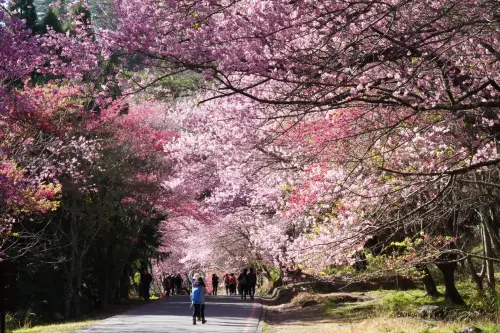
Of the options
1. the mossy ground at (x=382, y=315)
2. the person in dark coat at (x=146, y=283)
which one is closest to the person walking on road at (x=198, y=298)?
the mossy ground at (x=382, y=315)

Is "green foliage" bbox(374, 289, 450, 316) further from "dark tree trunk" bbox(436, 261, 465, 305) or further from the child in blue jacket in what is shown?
the child in blue jacket

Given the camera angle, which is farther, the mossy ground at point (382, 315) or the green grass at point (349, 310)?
the green grass at point (349, 310)

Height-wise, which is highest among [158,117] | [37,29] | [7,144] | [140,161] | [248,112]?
[37,29]

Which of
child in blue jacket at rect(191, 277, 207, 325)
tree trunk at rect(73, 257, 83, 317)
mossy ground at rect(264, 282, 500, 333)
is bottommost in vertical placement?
mossy ground at rect(264, 282, 500, 333)

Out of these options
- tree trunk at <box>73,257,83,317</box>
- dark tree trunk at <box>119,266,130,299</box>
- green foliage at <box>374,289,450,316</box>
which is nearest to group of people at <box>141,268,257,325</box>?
dark tree trunk at <box>119,266,130,299</box>

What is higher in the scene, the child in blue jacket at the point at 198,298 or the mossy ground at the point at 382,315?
the child in blue jacket at the point at 198,298

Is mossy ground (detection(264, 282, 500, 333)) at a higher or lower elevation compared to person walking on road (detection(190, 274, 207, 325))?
lower

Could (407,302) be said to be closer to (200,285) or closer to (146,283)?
(200,285)

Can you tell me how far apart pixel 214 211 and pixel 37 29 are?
14.7m

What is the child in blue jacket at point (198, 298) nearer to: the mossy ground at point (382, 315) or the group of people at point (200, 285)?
the group of people at point (200, 285)

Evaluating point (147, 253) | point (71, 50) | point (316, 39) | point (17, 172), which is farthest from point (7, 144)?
point (147, 253)

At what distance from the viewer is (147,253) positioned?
34.9 meters

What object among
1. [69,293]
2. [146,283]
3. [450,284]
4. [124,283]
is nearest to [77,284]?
[69,293]

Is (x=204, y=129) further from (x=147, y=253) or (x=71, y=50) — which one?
(x=147, y=253)
